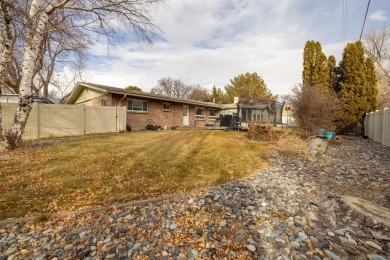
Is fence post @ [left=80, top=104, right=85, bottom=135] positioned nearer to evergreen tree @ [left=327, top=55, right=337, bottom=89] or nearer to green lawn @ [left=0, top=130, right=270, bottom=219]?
green lawn @ [left=0, top=130, right=270, bottom=219]

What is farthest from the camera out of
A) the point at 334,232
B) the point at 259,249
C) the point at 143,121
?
the point at 143,121

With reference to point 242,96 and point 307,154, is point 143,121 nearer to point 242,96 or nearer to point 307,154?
point 307,154

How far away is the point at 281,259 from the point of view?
81.9 inches

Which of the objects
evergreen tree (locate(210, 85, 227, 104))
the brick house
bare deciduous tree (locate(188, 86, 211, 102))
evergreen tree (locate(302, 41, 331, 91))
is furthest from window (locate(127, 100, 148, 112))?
bare deciduous tree (locate(188, 86, 211, 102))

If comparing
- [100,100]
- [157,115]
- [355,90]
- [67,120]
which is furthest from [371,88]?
[67,120]

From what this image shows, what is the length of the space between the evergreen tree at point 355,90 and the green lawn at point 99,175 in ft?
38.2

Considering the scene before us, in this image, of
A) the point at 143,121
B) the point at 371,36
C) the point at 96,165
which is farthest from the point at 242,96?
the point at 96,165

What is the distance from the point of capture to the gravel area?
2191 millimetres

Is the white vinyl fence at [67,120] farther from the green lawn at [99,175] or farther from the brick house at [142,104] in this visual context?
the green lawn at [99,175]

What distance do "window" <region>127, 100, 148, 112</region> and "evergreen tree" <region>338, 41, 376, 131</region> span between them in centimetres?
1506

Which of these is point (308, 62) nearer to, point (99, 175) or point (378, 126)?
point (378, 126)

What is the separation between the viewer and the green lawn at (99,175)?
3.38m

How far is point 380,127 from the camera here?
10.5 m

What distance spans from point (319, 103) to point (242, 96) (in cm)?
2735
